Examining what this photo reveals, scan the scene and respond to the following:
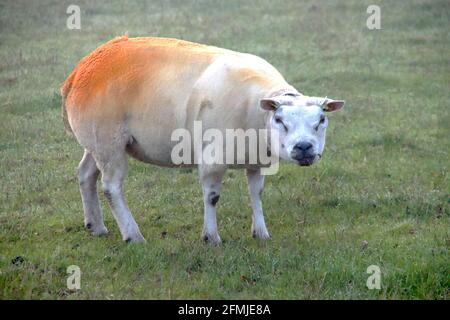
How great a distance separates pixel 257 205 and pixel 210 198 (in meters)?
0.63

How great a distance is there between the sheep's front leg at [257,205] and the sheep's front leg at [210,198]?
49cm

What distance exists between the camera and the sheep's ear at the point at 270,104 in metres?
7.37

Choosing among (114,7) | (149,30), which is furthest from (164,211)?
(114,7)

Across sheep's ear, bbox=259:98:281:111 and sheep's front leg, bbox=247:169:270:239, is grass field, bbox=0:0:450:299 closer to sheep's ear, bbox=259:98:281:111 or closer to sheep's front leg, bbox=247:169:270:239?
sheep's front leg, bbox=247:169:270:239

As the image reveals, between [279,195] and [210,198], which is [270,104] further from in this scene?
[279,195]

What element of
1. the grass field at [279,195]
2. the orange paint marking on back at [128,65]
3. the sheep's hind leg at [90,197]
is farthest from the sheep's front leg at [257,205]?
Answer: the sheep's hind leg at [90,197]

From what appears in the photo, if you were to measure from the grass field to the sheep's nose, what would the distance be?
1.02m

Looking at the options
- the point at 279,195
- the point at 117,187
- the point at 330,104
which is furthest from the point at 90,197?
the point at 330,104

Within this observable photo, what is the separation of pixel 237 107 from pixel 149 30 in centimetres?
1213

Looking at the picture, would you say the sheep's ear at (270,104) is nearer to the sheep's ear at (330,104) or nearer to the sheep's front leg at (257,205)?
the sheep's ear at (330,104)

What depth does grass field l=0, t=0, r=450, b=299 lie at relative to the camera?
6.93 metres

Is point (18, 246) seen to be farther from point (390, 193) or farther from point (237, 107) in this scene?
point (390, 193)

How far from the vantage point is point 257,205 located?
8.53m

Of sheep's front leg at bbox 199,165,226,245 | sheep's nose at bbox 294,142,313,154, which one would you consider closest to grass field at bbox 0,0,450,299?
sheep's front leg at bbox 199,165,226,245
